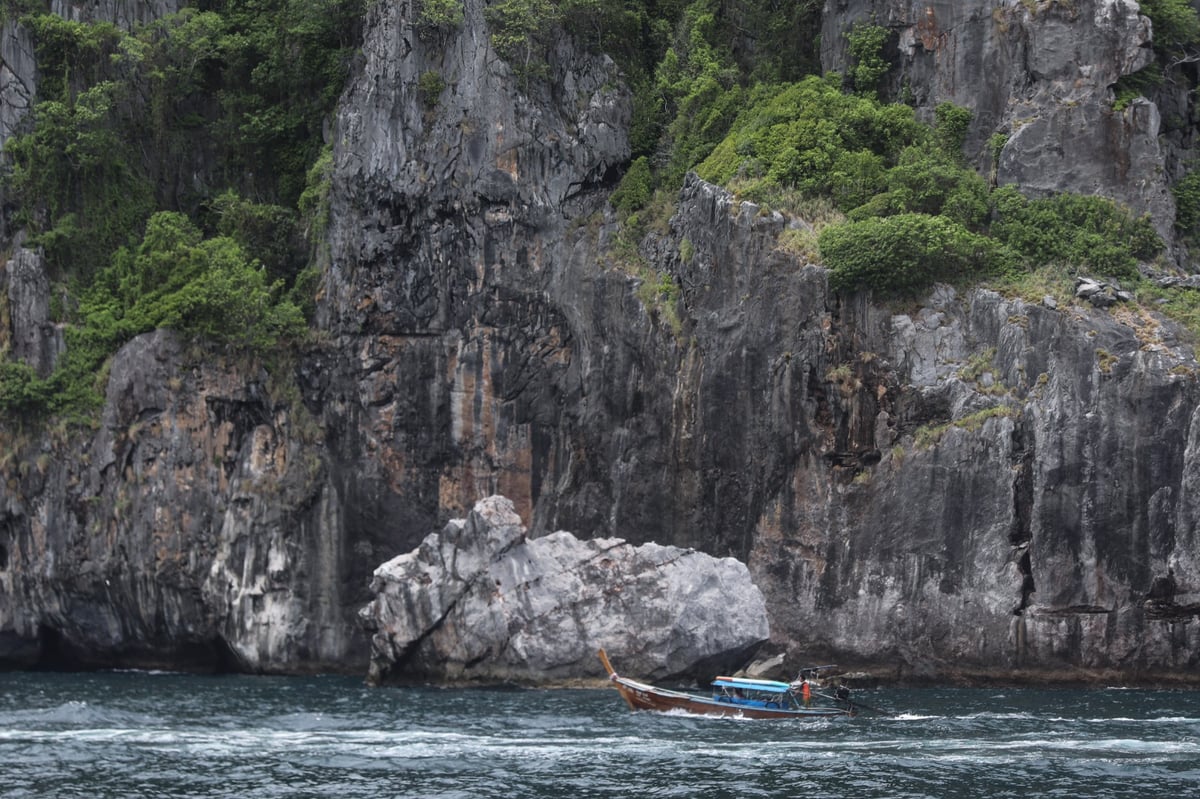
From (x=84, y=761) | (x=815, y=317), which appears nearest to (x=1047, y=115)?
(x=815, y=317)

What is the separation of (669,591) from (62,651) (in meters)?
21.9

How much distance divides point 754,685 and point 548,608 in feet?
23.5

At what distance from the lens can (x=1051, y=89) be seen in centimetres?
4694

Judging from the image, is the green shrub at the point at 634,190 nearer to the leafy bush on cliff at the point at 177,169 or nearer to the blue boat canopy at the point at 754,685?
the leafy bush on cliff at the point at 177,169

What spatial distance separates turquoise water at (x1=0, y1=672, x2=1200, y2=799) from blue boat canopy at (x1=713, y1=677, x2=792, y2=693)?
115 cm

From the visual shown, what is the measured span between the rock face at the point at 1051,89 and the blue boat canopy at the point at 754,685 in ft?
59.7

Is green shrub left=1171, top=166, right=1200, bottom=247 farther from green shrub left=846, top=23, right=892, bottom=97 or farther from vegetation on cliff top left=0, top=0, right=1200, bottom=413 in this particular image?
green shrub left=846, top=23, right=892, bottom=97

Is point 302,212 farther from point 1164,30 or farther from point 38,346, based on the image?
point 1164,30

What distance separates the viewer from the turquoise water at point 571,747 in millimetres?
26938

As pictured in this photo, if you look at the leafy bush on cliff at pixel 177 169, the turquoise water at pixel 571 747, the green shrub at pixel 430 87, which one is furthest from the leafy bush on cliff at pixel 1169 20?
the leafy bush on cliff at pixel 177 169

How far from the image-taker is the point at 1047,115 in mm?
46406

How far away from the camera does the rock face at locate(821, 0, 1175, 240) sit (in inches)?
1807

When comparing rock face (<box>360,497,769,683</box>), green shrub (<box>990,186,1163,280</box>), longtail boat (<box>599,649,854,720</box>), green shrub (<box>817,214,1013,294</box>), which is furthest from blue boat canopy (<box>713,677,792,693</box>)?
green shrub (<box>990,186,1163,280</box>)

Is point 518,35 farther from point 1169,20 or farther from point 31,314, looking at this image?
point 1169,20
